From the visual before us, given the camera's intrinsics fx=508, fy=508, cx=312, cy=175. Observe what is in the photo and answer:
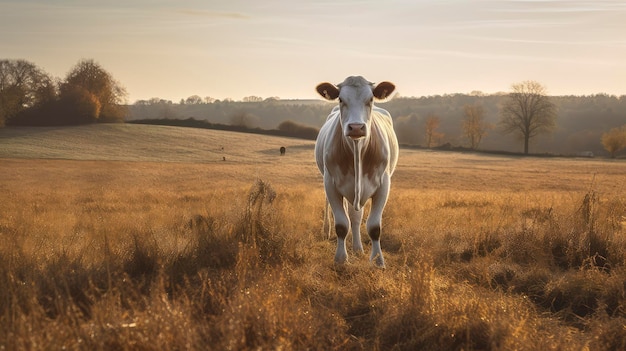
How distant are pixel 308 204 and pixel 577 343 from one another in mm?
10145

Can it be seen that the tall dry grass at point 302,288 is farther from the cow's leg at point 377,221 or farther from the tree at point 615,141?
the tree at point 615,141

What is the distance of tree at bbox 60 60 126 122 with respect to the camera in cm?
7300

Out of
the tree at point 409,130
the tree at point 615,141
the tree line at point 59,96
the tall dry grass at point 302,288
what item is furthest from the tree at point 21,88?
the tree at point 615,141

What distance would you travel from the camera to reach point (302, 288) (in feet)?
17.6

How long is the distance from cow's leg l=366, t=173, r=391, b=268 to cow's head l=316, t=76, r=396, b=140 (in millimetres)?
1213

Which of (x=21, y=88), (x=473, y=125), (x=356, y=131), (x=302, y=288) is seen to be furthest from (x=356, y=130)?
(x=473, y=125)

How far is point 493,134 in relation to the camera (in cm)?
11875

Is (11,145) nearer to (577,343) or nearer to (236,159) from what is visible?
(236,159)

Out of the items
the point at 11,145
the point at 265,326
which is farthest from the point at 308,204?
the point at 11,145

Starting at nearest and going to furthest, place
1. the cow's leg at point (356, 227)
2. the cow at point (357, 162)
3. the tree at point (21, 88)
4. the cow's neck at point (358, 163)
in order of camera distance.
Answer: the cow at point (357, 162), the cow's neck at point (358, 163), the cow's leg at point (356, 227), the tree at point (21, 88)

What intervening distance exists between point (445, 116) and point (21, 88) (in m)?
101

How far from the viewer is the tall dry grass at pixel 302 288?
3.81m

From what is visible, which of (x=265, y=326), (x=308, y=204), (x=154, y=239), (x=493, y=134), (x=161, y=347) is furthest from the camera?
(x=493, y=134)

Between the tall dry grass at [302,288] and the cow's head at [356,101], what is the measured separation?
5.58 ft
